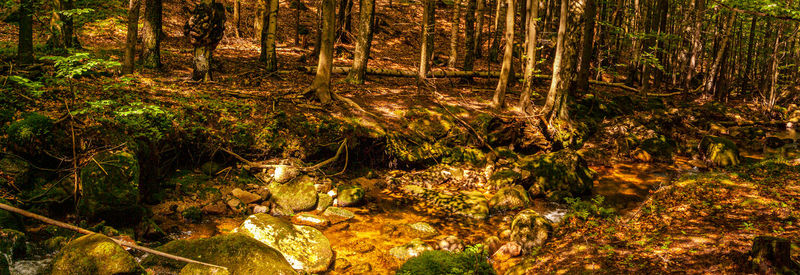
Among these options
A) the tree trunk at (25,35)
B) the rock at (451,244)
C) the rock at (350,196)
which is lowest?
the rock at (451,244)

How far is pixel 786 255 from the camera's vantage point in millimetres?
3953

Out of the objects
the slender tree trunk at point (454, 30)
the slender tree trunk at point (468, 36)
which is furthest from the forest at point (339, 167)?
the slender tree trunk at point (454, 30)

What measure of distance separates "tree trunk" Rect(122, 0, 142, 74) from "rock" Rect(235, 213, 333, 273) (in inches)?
247

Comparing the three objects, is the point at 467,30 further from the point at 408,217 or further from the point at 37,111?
the point at 37,111

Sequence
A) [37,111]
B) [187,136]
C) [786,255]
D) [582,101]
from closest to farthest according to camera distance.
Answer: [786,255]
[37,111]
[187,136]
[582,101]

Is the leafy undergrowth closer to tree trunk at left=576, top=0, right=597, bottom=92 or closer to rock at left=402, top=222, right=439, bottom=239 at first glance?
rock at left=402, top=222, right=439, bottom=239

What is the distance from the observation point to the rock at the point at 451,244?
7.01m

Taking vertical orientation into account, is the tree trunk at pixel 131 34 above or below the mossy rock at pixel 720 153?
above

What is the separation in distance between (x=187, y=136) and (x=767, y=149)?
19694mm

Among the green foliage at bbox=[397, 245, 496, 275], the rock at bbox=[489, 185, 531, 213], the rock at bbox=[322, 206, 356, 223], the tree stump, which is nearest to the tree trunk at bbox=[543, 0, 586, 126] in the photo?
the rock at bbox=[489, 185, 531, 213]

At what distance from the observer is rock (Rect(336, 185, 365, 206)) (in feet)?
29.8

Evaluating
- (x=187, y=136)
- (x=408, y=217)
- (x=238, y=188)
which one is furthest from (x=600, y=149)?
(x=187, y=136)

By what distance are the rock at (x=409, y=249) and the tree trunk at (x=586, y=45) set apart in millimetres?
12520

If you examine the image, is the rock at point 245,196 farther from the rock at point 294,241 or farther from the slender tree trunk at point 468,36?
the slender tree trunk at point 468,36
